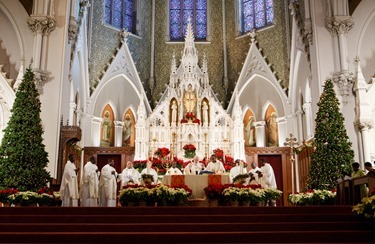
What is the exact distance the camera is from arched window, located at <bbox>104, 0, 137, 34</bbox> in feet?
88.4

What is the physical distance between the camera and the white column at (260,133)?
81.9ft

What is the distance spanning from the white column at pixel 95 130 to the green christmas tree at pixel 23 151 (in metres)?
9.01

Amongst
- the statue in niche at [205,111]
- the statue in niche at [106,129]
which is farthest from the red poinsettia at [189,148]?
the statue in niche at [106,129]

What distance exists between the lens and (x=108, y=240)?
25.3ft

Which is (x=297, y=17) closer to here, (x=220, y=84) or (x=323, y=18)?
(x=323, y=18)

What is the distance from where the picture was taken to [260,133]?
82.9 feet

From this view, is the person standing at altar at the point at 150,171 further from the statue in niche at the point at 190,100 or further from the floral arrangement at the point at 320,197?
the floral arrangement at the point at 320,197

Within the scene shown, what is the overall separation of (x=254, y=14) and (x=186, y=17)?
15.0 feet

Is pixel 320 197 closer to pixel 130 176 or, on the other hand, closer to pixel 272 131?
pixel 130 176

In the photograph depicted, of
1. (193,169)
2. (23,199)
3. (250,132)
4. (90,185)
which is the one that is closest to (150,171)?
(193,169)

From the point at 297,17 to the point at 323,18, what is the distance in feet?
Answer: 10.5

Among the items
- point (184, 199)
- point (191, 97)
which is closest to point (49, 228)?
point (184, 199)

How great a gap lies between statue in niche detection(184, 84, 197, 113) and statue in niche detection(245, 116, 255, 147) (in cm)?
402

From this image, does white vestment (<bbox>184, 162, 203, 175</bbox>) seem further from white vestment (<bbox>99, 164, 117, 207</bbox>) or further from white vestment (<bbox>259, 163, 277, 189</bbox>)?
white vestment (<bbox>99, 164, 117, 207</bbox>)
